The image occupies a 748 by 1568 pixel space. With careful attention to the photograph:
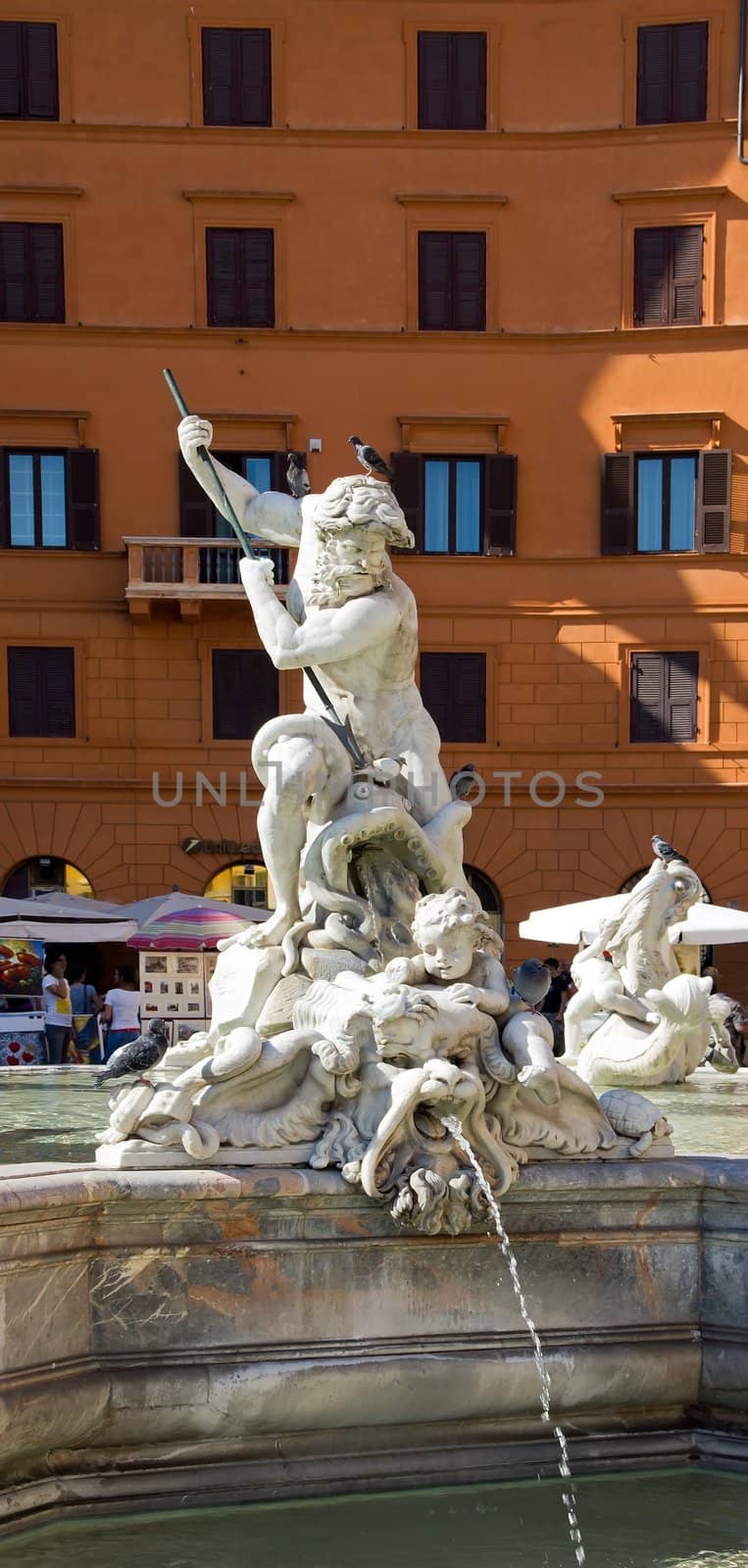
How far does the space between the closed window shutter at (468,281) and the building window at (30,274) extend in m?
5.42

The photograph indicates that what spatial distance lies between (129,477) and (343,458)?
2.93 m

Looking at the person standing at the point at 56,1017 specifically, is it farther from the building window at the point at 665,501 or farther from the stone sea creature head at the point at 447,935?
the building window at the point at 665,501

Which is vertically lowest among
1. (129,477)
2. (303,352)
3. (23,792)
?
(23,792)

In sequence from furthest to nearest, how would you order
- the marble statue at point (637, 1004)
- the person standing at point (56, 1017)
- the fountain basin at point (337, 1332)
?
1. the person standing at point (56, 1017)
2. the marble statue at point (637, 1004)
3. the fountain basin at point (337, 1332)

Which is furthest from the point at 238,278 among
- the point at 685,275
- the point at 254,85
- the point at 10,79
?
the point at 685,275

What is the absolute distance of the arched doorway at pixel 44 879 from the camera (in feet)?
89.7

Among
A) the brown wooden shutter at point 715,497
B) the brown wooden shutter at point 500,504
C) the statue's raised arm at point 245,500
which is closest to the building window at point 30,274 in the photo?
the brown wooden shutter at point 500,504

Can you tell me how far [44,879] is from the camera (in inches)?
1081

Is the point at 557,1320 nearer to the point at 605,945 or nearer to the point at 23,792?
the point at 605,945

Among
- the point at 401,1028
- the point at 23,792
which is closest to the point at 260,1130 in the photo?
the point at 401,1028

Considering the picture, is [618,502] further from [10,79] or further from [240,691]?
[10,79]

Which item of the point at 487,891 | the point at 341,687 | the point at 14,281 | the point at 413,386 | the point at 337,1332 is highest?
the point at 14,281

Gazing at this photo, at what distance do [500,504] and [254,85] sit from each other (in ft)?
22.3

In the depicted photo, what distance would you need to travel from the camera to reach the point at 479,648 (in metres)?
28.0
